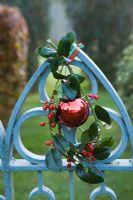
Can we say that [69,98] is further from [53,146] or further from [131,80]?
Result: [131,80]

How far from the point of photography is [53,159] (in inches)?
58.9

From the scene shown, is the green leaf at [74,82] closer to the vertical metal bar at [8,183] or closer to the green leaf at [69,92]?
the green leaf at [69,92]

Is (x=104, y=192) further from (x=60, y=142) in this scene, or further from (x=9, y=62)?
(x=9, y=62)

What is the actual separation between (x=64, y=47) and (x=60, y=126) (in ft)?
0.88

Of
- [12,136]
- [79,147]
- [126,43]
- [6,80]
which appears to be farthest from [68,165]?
[126,43]

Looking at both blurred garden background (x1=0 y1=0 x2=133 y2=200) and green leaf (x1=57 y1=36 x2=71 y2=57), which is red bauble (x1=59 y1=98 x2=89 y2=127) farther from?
blurred garden background (x1=0 y1=0 x2=133 y2=200)

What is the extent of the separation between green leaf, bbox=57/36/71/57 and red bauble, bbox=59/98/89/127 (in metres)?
0.16

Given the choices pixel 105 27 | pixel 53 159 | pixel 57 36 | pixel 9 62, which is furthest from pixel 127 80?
pixel 57 36

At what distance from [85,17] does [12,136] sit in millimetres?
9012

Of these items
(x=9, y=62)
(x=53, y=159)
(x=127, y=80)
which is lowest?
(x=53, y=159)

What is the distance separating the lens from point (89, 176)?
150cm

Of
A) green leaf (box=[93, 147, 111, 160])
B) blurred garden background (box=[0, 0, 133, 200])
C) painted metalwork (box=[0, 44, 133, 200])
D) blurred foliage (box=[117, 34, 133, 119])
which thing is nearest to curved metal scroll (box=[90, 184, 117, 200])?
painted metalwork (box=[0, 44, 133, 200])

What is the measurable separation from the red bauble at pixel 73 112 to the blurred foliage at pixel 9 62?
351 cm

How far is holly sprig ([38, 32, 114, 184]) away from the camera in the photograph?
1.45 metres
